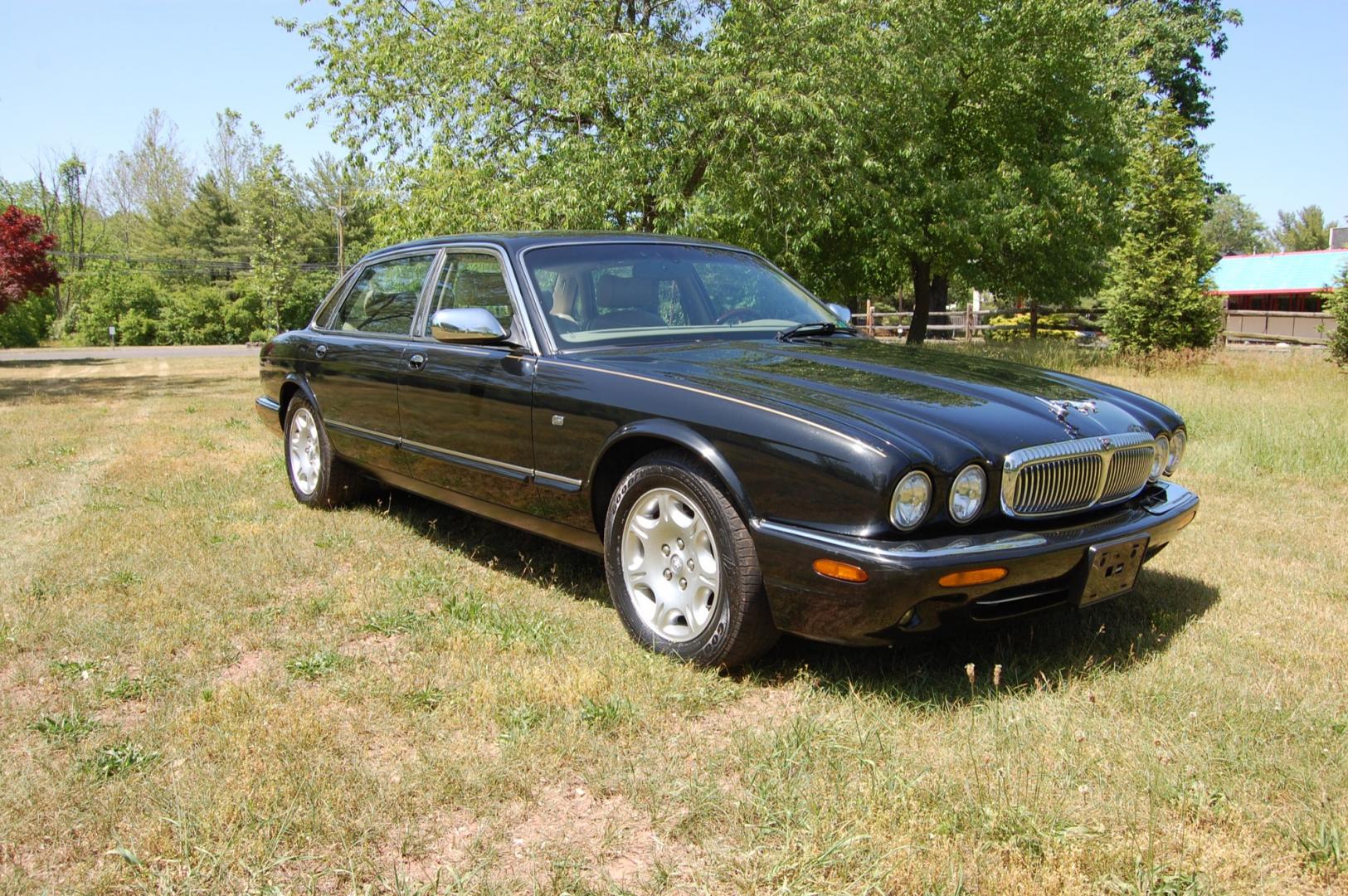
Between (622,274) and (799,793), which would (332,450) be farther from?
(799,793)

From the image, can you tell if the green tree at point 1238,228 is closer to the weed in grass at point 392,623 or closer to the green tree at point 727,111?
the green tree at point 727,111

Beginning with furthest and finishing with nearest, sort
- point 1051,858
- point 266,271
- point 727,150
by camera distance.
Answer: point 266,271
point 727,150
point 1051,858

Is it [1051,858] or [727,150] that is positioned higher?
[727,150]

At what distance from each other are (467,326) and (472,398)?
402mm

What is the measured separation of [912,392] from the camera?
3.48 meters

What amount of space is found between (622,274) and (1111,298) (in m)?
20.7

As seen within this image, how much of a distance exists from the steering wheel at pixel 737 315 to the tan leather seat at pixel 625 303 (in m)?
0.30

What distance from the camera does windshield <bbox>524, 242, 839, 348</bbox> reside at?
14.1 feet

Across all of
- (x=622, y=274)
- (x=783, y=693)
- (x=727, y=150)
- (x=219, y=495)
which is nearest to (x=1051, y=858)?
(x=783, y=693)

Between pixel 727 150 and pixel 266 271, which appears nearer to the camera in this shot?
pixel 727 150

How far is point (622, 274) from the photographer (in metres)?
4.50

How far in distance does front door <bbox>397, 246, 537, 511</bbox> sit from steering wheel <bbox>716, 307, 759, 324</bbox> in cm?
89

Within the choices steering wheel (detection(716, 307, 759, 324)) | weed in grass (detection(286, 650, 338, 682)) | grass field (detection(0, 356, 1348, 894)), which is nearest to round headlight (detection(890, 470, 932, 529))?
grass field (detection(0, 356, 1348, 894))

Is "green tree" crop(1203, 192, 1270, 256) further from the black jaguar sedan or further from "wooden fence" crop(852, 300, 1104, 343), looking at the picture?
the black jaguar sedan
